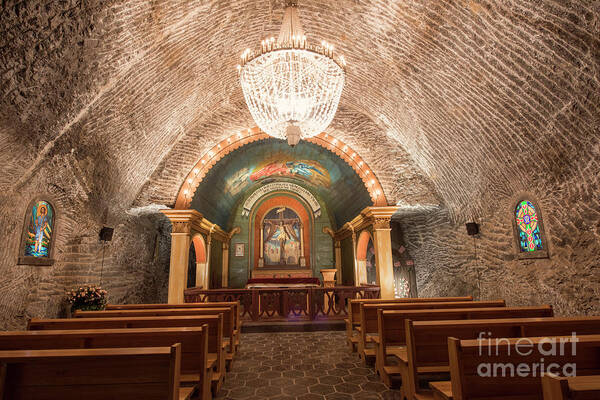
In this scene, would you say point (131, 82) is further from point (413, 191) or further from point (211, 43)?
point (413, 191)

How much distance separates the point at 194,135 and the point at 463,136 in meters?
7.22

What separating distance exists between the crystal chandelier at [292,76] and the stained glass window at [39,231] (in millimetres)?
4389

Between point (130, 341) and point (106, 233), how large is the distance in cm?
610

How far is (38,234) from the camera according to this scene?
6137mm

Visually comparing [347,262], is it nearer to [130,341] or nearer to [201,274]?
[201,274]

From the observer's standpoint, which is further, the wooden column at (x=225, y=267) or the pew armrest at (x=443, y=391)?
the wooden column at (x=225, y=267)

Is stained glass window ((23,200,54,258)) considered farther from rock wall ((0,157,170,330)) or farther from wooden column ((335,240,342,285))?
wooden column ((335,240,342,285))

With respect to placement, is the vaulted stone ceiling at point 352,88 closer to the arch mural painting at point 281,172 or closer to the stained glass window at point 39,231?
the stained glass window at point 39,231

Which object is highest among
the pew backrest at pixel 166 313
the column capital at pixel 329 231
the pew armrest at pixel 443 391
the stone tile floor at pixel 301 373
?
the column capital at pixel 329 231

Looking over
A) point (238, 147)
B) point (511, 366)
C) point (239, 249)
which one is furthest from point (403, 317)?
point (239, 249)

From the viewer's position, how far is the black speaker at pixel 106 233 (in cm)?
815

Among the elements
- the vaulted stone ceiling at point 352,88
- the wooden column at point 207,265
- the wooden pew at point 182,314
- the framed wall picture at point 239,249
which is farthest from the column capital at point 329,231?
the wooden pew at point 182,314

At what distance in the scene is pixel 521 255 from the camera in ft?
22.2

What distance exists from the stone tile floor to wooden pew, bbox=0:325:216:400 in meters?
1.05
